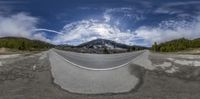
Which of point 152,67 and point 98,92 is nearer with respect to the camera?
point 98,92

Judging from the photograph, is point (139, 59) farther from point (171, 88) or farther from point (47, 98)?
point (47, 98)

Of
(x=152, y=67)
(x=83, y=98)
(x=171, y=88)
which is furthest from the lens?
(x=152, y=67)

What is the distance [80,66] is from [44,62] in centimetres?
96

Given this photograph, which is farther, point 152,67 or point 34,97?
point 152,67

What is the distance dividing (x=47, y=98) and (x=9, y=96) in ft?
2.81

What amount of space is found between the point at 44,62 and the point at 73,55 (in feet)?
2.47

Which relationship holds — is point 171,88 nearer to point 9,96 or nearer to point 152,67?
point 152,67

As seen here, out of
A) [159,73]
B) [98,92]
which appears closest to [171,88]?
[159,73]

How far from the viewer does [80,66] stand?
7250 millimetres

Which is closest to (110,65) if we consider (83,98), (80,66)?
(80,66)

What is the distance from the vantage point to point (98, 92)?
6.91 meters

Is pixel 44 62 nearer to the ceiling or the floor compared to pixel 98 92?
nearer to the ceiling

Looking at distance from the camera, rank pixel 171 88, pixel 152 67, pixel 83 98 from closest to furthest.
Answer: pixel 83 98 < pixel 171 88 < pixel 152 67

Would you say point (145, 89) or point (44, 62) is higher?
point (44, 62)
